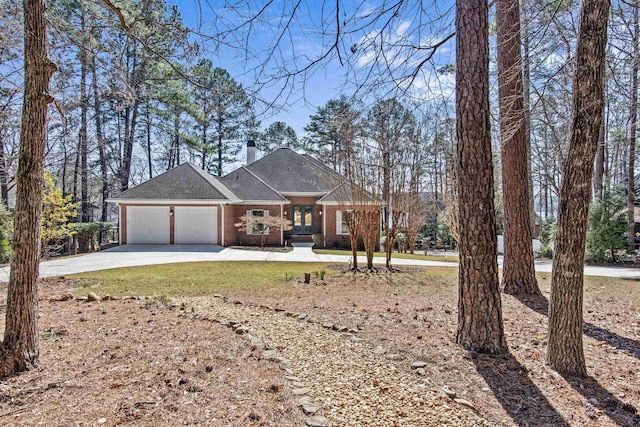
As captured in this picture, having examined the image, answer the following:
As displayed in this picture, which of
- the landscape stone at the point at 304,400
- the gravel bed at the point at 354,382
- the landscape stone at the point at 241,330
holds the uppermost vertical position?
the landscape stone at the point at 241,330

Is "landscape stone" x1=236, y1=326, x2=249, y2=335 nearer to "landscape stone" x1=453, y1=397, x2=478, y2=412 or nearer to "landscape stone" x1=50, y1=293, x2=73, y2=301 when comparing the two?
"landscape stone" x1=453, y1=397, x2=478, y2=412

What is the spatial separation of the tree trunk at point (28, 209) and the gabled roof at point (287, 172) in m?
17.9

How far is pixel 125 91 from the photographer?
4727 mm

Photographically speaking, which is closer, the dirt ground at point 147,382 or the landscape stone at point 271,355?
the dirt ground at point 147,382

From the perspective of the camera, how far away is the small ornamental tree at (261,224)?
59.1ft

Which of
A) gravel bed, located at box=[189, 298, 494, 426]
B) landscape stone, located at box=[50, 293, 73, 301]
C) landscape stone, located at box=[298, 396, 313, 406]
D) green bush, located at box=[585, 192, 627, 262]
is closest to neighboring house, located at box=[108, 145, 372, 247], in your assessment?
green bush, located at box=[585, 192, 627, 262]

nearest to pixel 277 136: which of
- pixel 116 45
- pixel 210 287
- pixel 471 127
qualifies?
pixel 210 287

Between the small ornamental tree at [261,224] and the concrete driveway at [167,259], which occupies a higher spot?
the small ornamental tree at [261,224]

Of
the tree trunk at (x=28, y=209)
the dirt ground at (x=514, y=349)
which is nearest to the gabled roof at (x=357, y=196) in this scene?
the dirt ground at (x=514, y=349)

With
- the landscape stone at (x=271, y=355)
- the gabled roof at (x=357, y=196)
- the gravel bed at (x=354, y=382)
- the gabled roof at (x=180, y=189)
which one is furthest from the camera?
the gabled roof at (x=180, y=189)

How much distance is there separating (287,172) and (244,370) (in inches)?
796

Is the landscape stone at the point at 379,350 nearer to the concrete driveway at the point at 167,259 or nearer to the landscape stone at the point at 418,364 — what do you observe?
the landscape stone at the point at 418,364

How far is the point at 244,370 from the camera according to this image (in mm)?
3145

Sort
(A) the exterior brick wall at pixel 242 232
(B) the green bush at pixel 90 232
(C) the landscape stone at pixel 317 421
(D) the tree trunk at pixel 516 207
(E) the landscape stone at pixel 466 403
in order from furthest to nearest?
(A) the exterior brick wall at pixel 242 232, (B) the green bush at pixel 90 232, (D) the tree trunk at pixel 516 207, (E) the landscape stone at pixel 466 403, (C) the landscape stone at pixel 317 421
